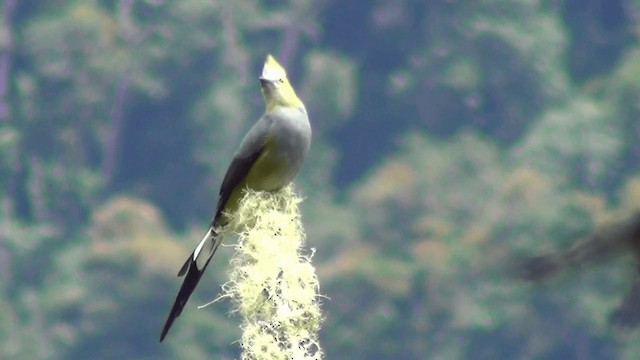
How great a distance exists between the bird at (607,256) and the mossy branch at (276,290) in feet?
3.11

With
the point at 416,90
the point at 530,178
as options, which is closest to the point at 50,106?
the point at 416,90

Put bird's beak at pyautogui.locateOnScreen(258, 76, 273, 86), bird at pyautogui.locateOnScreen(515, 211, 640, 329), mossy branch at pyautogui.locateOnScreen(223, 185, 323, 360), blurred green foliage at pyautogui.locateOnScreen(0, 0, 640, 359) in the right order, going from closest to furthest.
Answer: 1. bird at pyautogui.locateOnScreen(515, 211, 640, 329)
2. mossy branch at pyautogui.locateOnScreen(223, 185, 323, 360)
3. bird's beak at pyautogui.locateOnScreen(258, 76, 273, 86)
4. blurred green foliage at pyautogui.locateOnScreen(0, 0, 640, 359)

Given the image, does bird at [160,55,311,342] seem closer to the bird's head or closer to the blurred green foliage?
the bird's head

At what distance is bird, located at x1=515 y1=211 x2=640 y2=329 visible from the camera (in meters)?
1.17

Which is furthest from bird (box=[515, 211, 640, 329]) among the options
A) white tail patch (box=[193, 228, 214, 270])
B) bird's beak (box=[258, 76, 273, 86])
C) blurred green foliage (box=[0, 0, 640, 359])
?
blurred green foliage (box=[0, 0, 640, 359])

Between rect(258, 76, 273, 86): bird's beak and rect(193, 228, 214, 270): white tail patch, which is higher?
rect(258, 76, 273, 86): bird's beak

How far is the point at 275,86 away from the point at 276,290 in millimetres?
1003

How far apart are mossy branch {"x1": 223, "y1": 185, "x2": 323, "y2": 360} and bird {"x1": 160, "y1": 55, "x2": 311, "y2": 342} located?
17.0 inches

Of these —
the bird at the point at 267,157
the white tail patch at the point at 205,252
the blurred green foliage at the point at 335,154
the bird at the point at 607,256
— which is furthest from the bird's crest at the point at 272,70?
the blurred green foliage at the point at 335,154

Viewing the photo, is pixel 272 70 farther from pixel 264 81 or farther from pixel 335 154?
pixel 335 154

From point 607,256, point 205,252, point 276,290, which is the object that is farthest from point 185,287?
point 607,256

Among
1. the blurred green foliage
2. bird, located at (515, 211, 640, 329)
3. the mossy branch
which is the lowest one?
bird, located at (515, 211, 640, 329)

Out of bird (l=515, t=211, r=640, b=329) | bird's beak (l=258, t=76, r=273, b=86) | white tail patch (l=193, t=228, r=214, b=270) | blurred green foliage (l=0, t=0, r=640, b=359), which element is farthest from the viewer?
blurred green foliage (l=0, t=0, r=640, b=359)

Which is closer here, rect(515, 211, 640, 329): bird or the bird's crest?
rect(515, 211, 640, 329): bird
